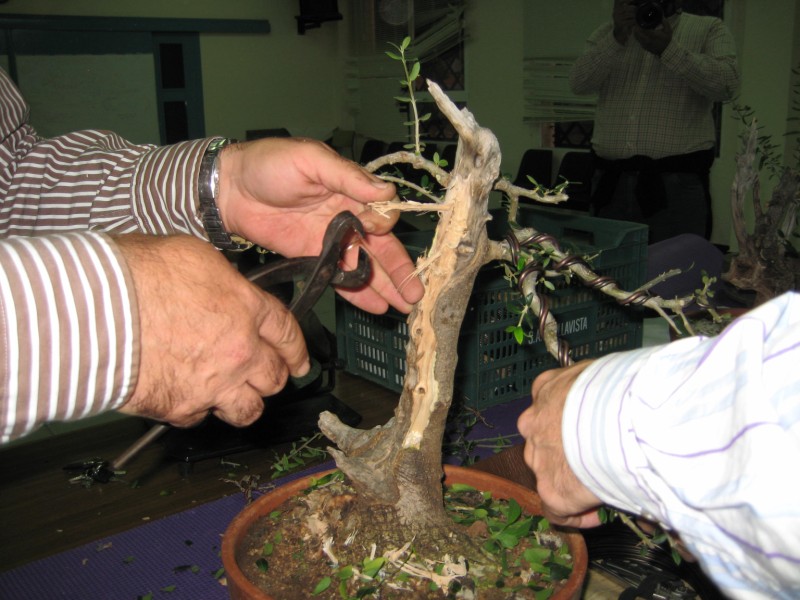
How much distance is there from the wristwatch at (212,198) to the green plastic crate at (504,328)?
1.31ft

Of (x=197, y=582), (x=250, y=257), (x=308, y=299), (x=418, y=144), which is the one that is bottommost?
(x=197, y=582)

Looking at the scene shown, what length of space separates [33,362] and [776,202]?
1698mm

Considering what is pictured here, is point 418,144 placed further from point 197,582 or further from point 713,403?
point 197,582

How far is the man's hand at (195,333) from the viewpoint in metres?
0.71

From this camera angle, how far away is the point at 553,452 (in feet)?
2.41

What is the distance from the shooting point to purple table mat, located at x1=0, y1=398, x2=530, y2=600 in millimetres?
1045

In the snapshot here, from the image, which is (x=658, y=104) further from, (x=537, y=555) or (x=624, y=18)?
(x=537, y=555)

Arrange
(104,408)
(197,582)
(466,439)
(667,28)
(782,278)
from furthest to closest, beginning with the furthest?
(667,28)
(782,278)
(466,439)
(197,582)
(104,408)

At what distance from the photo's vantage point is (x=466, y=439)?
1.43 m

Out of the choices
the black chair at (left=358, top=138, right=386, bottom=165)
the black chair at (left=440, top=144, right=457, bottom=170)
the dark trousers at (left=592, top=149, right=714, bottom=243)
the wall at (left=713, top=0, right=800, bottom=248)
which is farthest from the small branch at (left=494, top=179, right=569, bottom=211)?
the black chair at (left=358, top=138, right=386, bottom=165)

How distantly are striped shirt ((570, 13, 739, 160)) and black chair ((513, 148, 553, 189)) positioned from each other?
2413 millimetres

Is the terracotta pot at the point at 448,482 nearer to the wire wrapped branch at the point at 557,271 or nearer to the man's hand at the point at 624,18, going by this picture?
the wire wrapped branch at the point at 557,271

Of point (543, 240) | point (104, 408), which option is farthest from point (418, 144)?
point (104, 408)

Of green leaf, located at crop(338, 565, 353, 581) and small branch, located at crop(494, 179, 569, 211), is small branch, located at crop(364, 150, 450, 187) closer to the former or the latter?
small branch, located at crop(494, 179, 569, 211)
